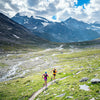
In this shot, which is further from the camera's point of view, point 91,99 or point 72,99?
point 72,99

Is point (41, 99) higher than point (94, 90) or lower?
lower

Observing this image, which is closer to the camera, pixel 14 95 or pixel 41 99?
pixel 41 99

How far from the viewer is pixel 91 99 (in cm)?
1204

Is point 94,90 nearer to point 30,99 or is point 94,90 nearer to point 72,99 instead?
point 72,99

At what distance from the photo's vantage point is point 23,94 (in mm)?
21703

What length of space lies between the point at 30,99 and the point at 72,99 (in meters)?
10.1

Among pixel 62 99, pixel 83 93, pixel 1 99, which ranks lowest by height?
pixel 1 99

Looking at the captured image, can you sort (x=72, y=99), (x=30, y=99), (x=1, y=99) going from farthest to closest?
(x=1, y=99)
(x=30, y=99)
(x=72, y=99)

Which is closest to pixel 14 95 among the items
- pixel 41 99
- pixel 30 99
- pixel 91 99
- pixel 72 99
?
pixel 30 99

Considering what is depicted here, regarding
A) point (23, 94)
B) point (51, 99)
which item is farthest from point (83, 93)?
point (23, 94)

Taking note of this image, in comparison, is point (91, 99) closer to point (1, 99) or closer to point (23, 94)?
point (23, 94)

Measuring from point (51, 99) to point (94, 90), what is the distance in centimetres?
718

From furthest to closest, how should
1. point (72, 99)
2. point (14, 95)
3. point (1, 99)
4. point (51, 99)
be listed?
1. point (14, 95)
2. point (1, 99)
3. point (51, 99)
4. point (72, 99)

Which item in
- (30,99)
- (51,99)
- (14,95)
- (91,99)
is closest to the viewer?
(91,99)
